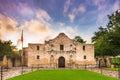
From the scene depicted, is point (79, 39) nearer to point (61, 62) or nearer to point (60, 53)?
point (60, 53)

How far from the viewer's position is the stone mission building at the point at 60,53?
5450 cm

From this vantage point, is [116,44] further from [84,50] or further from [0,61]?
[0,61]

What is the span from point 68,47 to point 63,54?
1739 millimetres

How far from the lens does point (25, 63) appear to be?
59.9 metres

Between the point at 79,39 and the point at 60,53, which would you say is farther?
the point at 79,39

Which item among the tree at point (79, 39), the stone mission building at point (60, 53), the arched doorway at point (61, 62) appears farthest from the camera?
the tree at point (79, 39)

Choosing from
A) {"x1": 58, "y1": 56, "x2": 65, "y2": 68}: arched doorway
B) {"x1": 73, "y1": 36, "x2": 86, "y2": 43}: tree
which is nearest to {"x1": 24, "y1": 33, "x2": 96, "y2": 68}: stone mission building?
{"x1": 58, "y1": 56, "x2": 65, "y2": 68}: arched doorway

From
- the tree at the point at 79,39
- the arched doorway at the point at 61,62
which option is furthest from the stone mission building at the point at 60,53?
the tree at the point at 79,39

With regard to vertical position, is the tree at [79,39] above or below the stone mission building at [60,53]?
above

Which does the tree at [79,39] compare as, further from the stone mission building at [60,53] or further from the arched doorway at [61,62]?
the arched doorway at [61,62]

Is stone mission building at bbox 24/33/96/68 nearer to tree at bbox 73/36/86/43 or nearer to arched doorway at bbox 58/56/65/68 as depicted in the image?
arched doorway at bbox 58/56/65/68

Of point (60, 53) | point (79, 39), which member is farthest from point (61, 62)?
point (79, 39)

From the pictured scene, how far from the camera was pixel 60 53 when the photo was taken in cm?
5519

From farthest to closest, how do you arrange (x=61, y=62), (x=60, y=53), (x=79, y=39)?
(x=79, y=39)
(x=60, y=53)
(x=61, y=62)
